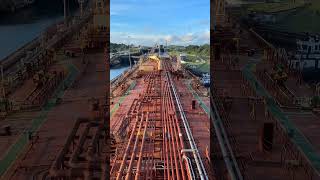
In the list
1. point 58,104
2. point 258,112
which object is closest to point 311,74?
point 258,112

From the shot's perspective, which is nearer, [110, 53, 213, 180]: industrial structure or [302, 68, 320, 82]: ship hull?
[110, 53, 213, 180]: industrial structure

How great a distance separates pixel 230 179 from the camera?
4.04 meters

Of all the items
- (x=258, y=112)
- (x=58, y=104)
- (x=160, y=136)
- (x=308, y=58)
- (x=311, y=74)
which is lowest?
(x=160, y=136)

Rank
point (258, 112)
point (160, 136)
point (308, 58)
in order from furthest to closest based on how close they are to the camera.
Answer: point (308, 58) → point (258, 112) → point (160, 136)

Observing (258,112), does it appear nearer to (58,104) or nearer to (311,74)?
(311,74)

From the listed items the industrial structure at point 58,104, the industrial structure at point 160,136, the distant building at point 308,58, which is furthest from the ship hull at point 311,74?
the industrial structure at point 58,104

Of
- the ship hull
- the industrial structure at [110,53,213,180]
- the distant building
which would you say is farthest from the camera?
the distant building

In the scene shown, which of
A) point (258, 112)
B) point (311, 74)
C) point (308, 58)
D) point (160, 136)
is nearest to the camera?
point (160, 136)

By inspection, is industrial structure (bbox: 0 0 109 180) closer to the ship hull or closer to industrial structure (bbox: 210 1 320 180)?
industrial structure (bbox: 210 1 320 180)

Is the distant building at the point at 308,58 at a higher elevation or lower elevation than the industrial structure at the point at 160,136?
higher

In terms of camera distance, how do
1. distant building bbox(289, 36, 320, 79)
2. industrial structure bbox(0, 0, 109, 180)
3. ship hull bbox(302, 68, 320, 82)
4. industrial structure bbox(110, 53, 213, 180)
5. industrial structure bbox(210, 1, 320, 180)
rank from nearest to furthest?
industrial structure bbox(0, 0, 109, 180) → industrial structure bbox(110, 53, 213, 180) → industrial structure bbox(210, 1, 320, 180) → ship hull bbox(302, 68, 320, 82) → distant building bbox(289, 36, 320, 79)

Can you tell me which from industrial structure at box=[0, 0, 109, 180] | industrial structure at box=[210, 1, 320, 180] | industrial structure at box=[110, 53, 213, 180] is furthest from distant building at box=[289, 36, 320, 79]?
industrial structure at box=[0, 0, 109, 180]

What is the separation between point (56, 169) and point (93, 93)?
13.2ft

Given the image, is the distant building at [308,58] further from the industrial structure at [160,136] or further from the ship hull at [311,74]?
the industrial structure at [160,136]
